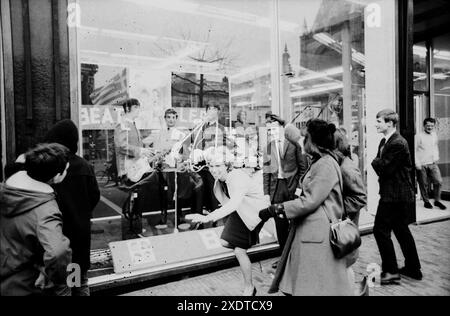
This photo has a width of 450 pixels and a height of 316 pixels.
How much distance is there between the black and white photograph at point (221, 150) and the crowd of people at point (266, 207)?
0.01 m

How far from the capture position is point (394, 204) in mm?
3902

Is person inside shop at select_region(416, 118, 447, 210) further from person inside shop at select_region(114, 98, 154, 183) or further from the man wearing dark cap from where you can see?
person inside shop at select_region(114, 98, 154, 183)

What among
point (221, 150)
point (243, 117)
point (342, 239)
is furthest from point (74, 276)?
point (243, 117)

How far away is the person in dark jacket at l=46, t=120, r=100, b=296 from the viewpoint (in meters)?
2.81

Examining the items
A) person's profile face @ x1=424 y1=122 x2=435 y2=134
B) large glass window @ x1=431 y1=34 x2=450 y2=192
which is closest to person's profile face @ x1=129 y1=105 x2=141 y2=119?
person's profile face @ x1=424 y1=122 x2=435 y2=134

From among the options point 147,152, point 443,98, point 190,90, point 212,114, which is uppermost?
point 443,98

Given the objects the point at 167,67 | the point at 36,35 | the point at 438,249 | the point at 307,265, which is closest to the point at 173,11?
the point at 167,67

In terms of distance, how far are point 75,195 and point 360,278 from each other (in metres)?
3.44

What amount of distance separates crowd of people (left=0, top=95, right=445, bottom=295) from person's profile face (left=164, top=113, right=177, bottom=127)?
78cm

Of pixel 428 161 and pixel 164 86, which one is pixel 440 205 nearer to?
pixel 428 161

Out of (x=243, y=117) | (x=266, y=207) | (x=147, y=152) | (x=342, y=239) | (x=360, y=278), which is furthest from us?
(x=243, y=117)

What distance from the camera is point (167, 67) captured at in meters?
6.18

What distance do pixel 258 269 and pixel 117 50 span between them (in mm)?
4281

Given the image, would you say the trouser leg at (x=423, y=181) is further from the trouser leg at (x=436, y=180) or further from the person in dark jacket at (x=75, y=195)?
the person in dark jacket at (x=75, y=195)
